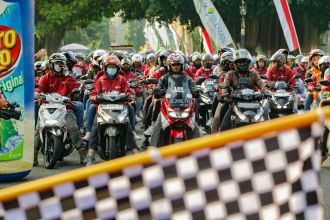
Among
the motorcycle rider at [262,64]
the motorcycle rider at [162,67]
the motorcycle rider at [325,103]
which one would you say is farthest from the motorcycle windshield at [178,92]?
the motorcycle rider at [262,64]

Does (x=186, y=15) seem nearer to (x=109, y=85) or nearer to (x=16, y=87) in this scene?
(x=109, y=85)

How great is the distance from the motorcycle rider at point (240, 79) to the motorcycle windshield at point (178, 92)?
1.90 feet

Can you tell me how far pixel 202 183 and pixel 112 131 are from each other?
9262mm

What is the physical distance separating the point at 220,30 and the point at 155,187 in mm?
26167

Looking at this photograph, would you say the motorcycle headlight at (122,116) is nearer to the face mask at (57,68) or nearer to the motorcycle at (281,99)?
the face mask at (57,68)

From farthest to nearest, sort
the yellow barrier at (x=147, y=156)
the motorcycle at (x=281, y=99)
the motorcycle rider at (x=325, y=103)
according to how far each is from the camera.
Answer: the motorcycle at (x=281, y=99) < the motorcycle rider at (x=325, y=103) < the yellow barrier at (x=147, y=156)

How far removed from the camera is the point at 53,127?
12.1 m

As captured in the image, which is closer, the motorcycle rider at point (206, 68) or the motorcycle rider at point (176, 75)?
the motorcycle rider at point (176, 75)

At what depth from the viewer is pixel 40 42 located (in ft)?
163

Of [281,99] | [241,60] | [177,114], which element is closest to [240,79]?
[241,60]

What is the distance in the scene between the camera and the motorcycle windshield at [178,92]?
1217 centimetres

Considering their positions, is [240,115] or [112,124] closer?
[112,124]

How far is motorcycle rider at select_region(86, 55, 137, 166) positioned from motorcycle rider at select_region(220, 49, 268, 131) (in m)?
1.41

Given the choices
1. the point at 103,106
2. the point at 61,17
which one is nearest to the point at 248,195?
the point at 103,106
